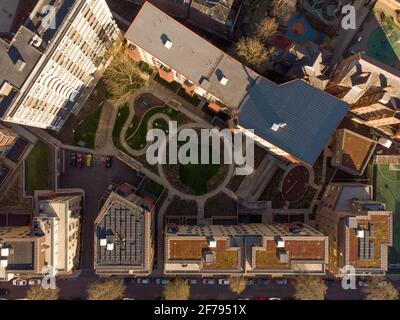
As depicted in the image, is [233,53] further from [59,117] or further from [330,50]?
[59,117]

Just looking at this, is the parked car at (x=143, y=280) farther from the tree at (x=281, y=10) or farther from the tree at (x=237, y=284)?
the tree at (x=281, y=10)

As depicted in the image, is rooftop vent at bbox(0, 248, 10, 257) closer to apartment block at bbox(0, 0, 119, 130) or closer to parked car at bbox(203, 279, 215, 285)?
apartment block at bbox(0, 0, 119, 130)

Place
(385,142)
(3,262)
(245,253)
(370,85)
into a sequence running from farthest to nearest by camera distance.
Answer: (385,142) → (370,85) → (245,253) → (3,262)

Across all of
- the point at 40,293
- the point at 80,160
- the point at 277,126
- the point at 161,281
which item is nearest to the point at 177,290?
the point at 161,281

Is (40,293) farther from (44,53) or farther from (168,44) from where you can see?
(168,44)

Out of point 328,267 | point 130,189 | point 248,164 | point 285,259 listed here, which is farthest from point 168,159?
point 328,267

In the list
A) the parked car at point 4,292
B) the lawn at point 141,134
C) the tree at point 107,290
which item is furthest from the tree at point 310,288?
the parked car at point 4,292

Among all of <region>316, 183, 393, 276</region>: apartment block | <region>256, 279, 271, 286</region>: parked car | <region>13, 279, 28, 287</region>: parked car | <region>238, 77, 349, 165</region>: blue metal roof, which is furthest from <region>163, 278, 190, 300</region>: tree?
<region>238, 77, 349, 165</region>: blue metal roof
